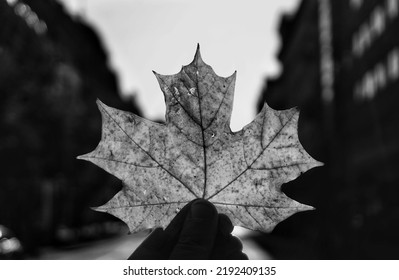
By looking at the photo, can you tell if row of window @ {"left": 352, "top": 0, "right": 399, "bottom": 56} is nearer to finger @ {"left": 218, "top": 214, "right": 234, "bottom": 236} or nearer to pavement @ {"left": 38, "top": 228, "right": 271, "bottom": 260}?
pavement @ {"left": 38, "top": 228, "right": 271, "bottom": 260}

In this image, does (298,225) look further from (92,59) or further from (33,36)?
(92,59)

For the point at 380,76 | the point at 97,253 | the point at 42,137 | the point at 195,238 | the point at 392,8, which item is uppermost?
the point at 392,8

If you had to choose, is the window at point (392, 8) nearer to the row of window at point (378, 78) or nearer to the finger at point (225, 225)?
the row of window at point (378, 78)

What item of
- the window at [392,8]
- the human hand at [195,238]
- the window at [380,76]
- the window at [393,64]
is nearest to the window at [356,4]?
the window at [392,8]

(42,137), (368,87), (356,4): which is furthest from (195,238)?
(356,4)

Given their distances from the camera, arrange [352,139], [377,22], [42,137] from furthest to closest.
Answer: [352,139] → [377,22] → [42,137]

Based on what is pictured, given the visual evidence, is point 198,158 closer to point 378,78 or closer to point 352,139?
point 378,78

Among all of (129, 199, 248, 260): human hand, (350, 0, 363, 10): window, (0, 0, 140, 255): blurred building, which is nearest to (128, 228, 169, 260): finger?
(129, 199, 248, 260): human hand

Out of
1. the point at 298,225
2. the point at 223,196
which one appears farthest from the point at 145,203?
the point at 298,225
